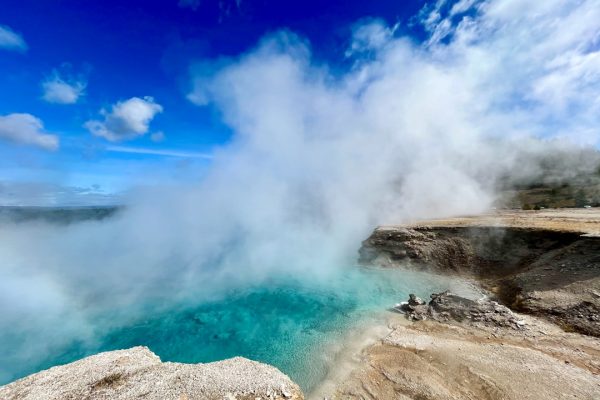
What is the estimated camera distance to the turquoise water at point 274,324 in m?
15.5

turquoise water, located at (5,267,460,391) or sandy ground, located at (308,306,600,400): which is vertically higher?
sandy ground, located at (308,306,600,400)

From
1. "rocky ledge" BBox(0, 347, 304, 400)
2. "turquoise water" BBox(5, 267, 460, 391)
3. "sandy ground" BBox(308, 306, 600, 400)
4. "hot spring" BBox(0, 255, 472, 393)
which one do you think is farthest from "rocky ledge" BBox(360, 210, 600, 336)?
"rocky ledge" BBox(0, 347, 304, 400)

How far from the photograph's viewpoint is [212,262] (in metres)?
37.5

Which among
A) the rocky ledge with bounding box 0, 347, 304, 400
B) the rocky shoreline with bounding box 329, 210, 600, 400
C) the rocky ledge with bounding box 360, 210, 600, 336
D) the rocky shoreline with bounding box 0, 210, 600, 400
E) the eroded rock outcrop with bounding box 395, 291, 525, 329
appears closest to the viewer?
the rocky ledge with bounding box 0, 347, 304, 400

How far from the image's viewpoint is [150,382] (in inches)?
374

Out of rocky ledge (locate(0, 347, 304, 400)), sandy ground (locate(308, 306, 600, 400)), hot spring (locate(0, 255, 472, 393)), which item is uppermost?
rocky ledge (locate(0, 347, 304, 400))

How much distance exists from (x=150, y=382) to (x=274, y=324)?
34.2 ft

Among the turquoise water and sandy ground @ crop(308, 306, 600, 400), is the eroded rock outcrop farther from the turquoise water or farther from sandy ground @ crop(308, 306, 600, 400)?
the turquoise water

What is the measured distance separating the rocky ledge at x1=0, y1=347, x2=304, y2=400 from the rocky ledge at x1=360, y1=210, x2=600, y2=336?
54.6ft

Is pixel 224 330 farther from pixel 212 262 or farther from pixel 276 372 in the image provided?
pixel 212 262

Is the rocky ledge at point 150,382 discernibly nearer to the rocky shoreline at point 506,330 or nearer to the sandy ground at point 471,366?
the sandy ground at point 471,366

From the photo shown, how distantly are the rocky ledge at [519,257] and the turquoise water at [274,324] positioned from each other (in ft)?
10.9

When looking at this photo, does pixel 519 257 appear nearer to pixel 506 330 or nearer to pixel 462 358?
pixel 506 330

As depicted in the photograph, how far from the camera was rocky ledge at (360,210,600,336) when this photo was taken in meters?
16.0
